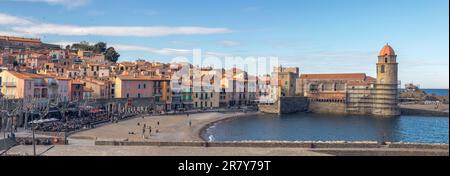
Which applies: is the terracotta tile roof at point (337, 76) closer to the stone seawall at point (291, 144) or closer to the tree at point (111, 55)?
the tree at point (111, 55)

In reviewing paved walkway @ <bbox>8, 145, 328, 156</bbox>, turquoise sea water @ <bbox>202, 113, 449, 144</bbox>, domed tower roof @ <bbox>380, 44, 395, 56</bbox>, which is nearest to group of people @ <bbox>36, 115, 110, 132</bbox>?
paved walkway @ <bbox>8, 145, 328, 156</bbox>

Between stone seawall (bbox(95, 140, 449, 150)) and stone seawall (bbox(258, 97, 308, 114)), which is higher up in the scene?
stone seawall (bbox(258, 97, 308, 114))

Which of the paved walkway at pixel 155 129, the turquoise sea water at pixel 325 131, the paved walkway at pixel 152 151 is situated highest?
the paved walkway at pixel 152 151

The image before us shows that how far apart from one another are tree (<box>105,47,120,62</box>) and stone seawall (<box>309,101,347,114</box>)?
64654mm

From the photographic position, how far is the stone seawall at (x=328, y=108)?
110325 mm

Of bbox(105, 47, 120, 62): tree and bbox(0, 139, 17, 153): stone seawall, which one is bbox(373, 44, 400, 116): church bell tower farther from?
bbox(0, 139, 17, 153): stone seawall

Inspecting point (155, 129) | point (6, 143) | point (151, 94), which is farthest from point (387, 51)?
point (6, 143)

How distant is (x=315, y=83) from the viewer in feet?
402

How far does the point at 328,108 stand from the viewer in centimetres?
11131

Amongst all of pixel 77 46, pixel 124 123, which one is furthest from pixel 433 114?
pixel 77 46

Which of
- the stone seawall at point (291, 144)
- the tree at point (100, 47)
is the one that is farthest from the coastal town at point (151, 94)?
the stone seawall at point (291, 144)

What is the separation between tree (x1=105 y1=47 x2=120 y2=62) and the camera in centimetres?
13850

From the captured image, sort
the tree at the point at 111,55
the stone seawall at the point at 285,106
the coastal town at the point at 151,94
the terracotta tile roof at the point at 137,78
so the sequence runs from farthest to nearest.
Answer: the tree at the point at 111,55 → the stone seawall at the point at 285,106 → the terracotta tile roof at the point at 137,78 → the coastal town at the point at 151,94

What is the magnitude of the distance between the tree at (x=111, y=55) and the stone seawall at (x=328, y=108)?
6465 cm
